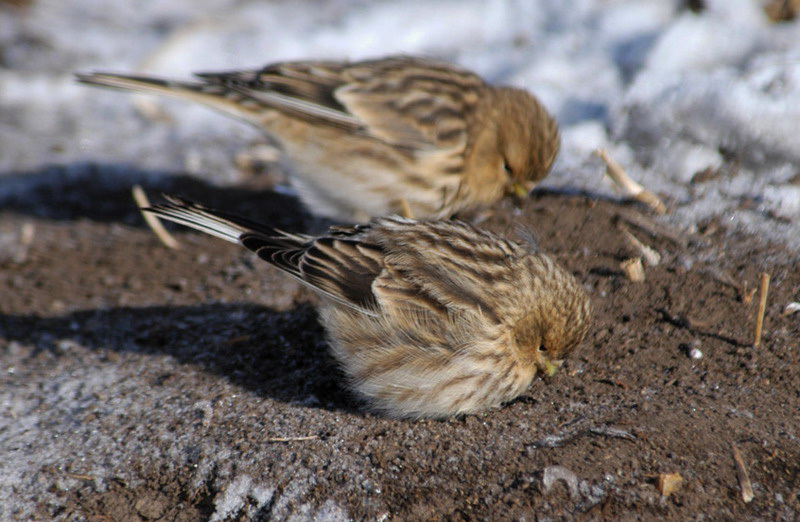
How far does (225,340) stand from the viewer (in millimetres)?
4098

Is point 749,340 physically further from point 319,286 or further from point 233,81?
point 233,81

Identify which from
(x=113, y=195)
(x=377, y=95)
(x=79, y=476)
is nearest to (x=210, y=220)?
(x=79, y=476)

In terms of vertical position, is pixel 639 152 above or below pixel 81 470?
above

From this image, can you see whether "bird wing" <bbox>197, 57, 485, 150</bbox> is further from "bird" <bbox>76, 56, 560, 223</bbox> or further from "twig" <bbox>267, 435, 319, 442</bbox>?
"twig" <bbox>267, 435, 319, 442</bbox>

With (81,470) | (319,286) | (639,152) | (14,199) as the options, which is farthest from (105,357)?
(639,152)

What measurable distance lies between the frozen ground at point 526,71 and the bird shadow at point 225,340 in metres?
1.92

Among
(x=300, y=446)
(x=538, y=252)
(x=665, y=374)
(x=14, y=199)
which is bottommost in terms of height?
(x=14, y=199)

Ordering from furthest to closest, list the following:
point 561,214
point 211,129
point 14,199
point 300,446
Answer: point 211,129 < point 14,199 < point 561,214 < point 300,446

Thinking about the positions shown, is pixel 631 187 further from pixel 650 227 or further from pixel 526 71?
pixel 526 71

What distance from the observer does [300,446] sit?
3.21 metres

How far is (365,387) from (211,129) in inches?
163

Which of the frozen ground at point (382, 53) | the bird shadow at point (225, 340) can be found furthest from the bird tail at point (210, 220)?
the frozen ground at point (382, 53)

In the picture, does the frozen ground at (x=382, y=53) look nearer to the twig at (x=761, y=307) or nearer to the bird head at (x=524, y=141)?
the bird head at (x=524, y=141)

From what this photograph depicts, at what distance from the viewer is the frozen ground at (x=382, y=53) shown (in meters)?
3.79
